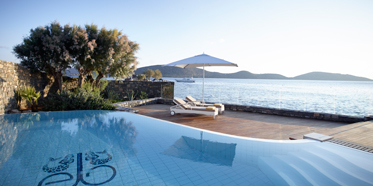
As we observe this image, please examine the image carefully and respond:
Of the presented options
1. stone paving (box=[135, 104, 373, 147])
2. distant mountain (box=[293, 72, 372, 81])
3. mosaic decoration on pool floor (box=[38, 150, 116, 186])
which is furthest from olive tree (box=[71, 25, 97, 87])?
distant mountain (box=[293, 72, 372, 81])

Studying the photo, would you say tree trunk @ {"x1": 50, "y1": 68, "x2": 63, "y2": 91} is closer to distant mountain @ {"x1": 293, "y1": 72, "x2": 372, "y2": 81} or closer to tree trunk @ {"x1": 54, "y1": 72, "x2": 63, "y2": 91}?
tree trunk @ {"x1": 54, "y1": 72, "x2": 63, "y2": 91}

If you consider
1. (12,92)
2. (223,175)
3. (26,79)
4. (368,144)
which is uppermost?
(26,79)

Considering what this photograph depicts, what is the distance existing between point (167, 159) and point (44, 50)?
362 inches

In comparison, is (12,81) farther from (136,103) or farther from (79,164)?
(79,164)

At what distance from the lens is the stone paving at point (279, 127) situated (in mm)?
4578

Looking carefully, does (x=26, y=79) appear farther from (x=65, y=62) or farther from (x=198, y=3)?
(x=198, y=3)

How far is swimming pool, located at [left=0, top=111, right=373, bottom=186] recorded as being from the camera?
291cm

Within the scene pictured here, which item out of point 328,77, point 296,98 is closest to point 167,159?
point 296,98

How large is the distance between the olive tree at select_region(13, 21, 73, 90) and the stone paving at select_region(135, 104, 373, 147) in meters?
6.57

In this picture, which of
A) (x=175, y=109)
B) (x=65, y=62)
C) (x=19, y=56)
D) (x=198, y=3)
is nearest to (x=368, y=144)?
(x=175, y=109)

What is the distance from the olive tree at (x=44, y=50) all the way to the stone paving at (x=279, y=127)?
6.57 metres

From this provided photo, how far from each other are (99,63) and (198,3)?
6.78 meters

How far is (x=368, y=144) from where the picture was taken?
12.5ft

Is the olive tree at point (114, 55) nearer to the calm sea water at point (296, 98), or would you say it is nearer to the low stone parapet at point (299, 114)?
the calm sea water at point (296, 98)
